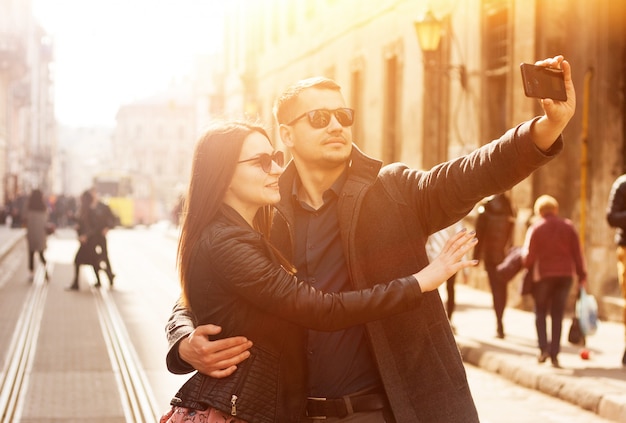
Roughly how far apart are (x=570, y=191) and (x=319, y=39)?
1480 centimetres

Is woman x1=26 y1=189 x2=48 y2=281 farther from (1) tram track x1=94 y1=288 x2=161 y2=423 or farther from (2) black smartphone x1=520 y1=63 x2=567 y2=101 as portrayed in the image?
(2) black smartphone x1=520 y1=63 x2=567 y2=101

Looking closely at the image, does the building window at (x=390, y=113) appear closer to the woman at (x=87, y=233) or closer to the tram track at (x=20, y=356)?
the woman at (x=87, y=233)

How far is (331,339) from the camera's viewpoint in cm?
351

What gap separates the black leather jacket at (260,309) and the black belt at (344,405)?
0.15 meters

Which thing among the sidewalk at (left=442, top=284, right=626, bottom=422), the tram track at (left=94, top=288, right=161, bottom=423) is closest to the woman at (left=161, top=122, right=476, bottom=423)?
the tram track at (left=94, top=288, right=161, bottom=423)

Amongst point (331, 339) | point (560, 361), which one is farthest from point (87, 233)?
point (331, 339)

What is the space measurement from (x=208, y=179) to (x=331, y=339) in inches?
23.6

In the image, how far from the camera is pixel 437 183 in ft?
11.3

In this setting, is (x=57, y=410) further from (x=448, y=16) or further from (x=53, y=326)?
(x=448, y=16)

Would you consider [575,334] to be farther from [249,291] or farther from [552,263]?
[249,291]

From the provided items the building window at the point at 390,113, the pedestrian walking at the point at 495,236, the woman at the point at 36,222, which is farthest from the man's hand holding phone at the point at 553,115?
the building window at the point at 390,113

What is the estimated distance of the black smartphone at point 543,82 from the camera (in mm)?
3199

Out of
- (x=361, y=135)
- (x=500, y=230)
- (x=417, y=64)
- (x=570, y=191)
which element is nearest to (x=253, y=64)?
(x=361, y=135)

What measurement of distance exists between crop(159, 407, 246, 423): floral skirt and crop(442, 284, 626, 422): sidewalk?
5513 mm
